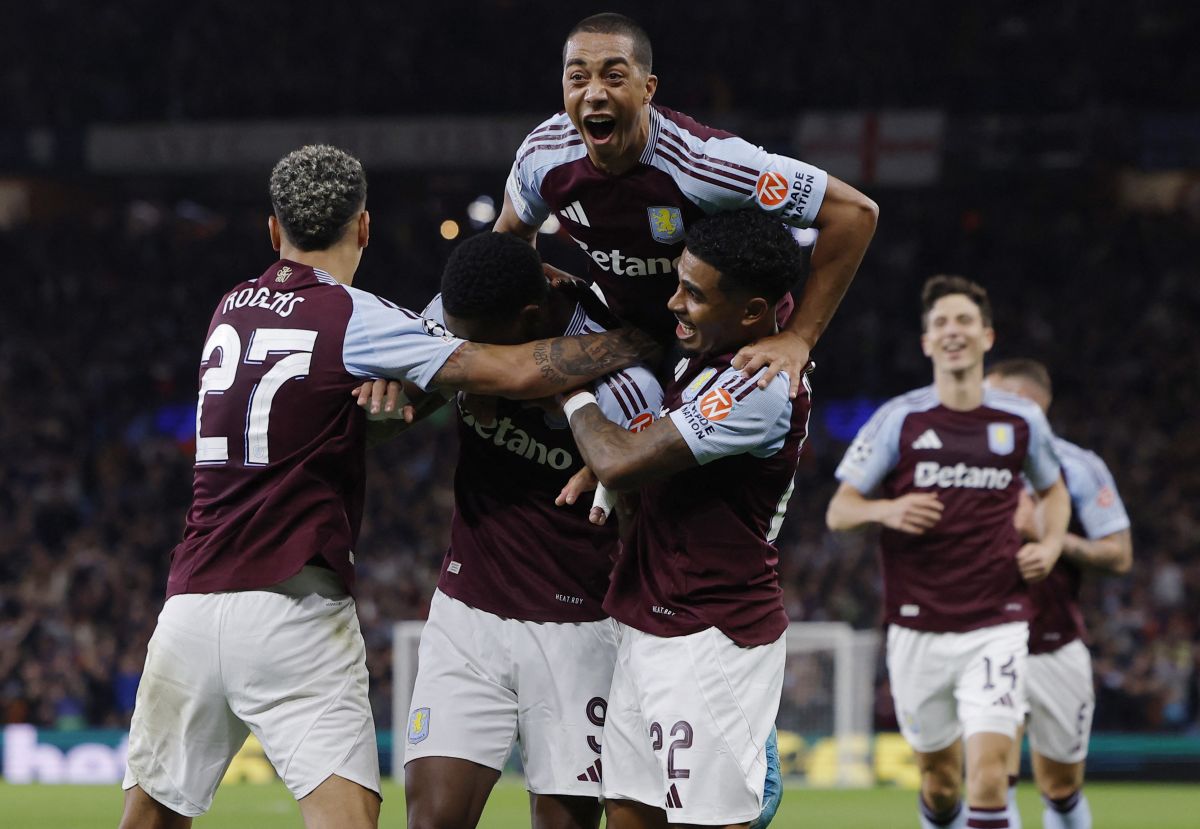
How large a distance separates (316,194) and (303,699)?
1.43m

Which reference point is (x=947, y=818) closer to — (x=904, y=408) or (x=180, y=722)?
(x=904, y=408)

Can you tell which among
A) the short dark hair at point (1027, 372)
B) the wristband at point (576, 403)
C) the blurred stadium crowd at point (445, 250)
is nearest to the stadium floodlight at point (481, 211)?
the blurred stadium crowd at point (445, 250)

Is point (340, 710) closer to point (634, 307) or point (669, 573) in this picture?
point (669, 573)

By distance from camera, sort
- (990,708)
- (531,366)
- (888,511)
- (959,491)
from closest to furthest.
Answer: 1. (531,366)
2. (990,708)
3. (888,511)
4. (959,491)

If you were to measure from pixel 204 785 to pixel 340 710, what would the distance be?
0.44 m

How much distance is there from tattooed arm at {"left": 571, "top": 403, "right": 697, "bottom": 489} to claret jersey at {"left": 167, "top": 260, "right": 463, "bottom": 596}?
547mm

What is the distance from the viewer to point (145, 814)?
419 cm

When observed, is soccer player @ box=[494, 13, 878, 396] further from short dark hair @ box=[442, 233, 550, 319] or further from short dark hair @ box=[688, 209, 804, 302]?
short dark hair @ box=[442, 233, 550, 319]

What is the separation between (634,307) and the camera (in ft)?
16.4

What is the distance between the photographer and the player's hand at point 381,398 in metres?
4.20

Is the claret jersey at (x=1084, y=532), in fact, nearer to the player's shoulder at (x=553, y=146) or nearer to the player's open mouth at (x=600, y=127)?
the player's shoulder at (x=553, y=146)

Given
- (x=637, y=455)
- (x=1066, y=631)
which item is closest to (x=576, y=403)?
(x=637, y=455)

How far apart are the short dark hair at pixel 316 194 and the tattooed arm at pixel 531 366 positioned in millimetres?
525

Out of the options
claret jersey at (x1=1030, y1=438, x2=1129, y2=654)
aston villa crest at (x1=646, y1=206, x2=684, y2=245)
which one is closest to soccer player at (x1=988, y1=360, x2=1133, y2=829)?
claret jersey at (x1=1030, y1=438, x2=1129, y2=654)
